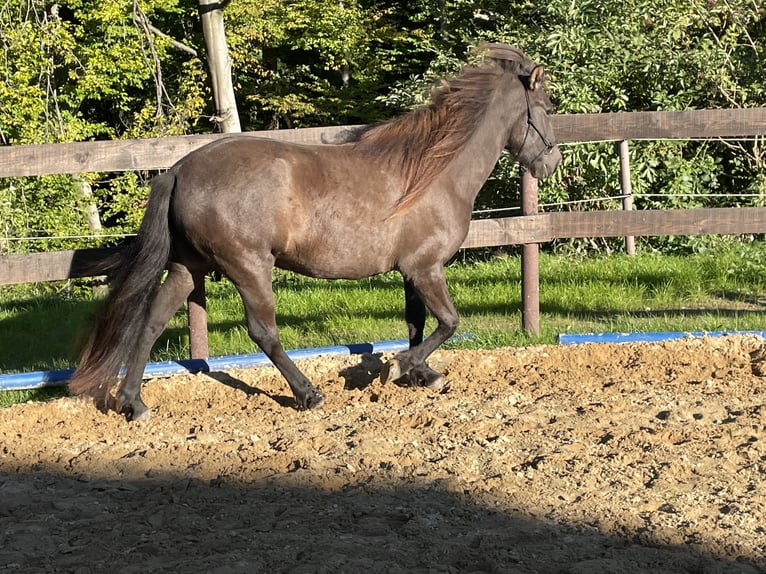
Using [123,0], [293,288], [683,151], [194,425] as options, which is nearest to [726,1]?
[683,151]

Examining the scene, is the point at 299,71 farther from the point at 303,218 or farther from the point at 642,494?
the point at 642,494

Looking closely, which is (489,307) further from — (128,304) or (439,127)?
(128,304)

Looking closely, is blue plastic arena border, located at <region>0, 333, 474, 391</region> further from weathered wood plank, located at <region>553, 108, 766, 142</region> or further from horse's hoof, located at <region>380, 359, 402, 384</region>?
weathered wood plank, located at <region>553, 108, 766, 142</region>

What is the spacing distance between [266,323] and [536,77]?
7.93ft

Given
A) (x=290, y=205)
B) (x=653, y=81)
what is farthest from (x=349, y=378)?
(x=653, y=81)

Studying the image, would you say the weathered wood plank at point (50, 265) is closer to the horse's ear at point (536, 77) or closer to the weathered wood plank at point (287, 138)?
the weathered wood plank at point (287, 138)

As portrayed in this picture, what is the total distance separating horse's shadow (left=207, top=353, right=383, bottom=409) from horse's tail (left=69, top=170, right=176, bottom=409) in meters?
0.76

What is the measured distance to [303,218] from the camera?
5.67 metres

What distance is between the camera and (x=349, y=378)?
6.50 metres

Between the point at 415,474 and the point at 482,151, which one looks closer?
the point at 415,474

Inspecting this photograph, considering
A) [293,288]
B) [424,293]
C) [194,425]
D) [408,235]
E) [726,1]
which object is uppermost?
[726,1]

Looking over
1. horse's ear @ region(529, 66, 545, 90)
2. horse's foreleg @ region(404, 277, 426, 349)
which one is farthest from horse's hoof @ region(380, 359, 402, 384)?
horse's ear @ region(529, 66, 545, 90)

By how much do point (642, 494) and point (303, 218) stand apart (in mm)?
2644

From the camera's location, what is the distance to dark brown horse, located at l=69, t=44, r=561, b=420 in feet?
18.1
